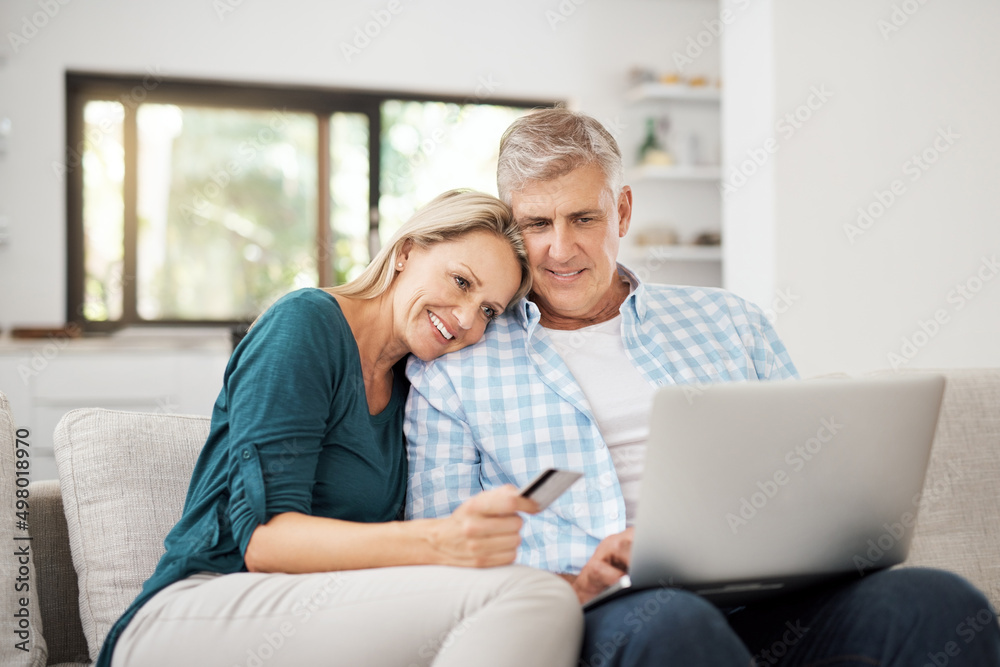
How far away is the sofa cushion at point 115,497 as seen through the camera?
1390mm

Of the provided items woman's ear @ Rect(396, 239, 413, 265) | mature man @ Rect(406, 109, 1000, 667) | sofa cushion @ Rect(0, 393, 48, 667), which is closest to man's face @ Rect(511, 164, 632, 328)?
mature man @ Rect(406, 109, 1000, 667)

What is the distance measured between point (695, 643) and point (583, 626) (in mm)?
159

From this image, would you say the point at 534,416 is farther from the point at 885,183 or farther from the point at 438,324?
the point at 885,183

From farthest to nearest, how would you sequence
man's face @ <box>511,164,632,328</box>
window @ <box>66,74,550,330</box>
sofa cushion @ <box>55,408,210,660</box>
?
1. window @ <box>66,74,550,330</box>
2. man's face @ <box>511,164,632,328</box>
3. sofa cushion @ <box>55,408,210,660</box>

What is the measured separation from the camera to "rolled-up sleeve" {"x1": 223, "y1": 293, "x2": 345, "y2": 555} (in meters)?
1.16

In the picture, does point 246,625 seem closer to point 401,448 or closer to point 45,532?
point 401,448

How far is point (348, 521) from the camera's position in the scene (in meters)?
1.25

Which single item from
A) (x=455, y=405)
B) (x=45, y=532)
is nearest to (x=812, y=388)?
(x=455, y=405)

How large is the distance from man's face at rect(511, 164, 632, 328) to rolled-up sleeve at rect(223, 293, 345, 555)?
513 millimetres

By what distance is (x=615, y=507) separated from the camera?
1.44 meters

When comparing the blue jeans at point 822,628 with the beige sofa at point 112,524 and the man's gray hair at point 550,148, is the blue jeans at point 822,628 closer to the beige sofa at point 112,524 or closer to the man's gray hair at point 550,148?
the beige sofa at point 112,524

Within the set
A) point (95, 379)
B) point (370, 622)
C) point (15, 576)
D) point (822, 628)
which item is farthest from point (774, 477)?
point (95, 379)

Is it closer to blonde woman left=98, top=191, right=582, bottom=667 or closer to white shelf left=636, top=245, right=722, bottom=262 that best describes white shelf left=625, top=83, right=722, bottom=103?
white shelf left=636, top=245, right=722, bottom=262

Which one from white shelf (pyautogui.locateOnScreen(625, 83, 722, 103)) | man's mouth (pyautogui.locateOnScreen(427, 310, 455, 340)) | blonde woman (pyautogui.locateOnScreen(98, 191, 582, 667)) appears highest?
white shelf (pyautogui.locateOnScreen(625, 83, 722, 103))
